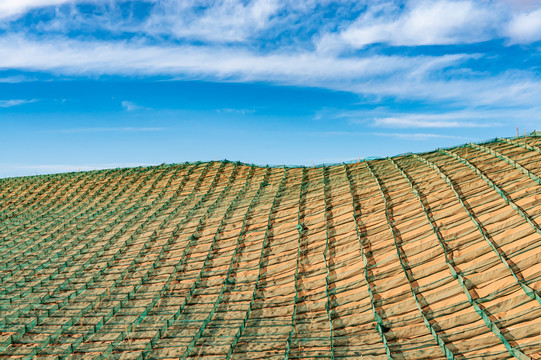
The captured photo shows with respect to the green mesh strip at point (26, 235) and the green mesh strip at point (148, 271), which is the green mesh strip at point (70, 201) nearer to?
the green mesh strip at point (26, 235)

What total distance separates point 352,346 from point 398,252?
317 inches

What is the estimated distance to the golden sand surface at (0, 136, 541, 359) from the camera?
21156mm

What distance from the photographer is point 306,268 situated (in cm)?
2814

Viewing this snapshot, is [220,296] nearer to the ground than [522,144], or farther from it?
nearer to the ground

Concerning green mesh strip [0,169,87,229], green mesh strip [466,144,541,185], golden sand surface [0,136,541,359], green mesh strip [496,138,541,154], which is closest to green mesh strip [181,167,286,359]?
golden sand surface [0,136,541,359]

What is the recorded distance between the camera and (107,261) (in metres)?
33.9

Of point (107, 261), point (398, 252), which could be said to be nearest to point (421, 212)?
point (398, 252)

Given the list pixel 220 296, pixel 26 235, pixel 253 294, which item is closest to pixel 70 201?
pixel 26 235

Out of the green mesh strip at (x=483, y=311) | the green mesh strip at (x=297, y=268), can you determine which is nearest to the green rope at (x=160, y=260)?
the green mesh strip at (x=297, y=268)

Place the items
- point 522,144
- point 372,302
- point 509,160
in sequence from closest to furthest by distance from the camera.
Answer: point 372,302 < point 509,160 < point 522,144

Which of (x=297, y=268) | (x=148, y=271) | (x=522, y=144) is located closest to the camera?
(x=297, y=268)

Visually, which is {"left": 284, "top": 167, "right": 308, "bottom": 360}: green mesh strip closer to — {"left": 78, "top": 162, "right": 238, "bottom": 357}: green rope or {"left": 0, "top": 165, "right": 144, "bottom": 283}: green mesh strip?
{"left": 78, "top": 162, "right": 238, "bottom": 357}: green rope

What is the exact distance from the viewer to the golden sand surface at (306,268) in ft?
69.4

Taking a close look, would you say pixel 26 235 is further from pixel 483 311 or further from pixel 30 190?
pixel 483 311
